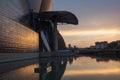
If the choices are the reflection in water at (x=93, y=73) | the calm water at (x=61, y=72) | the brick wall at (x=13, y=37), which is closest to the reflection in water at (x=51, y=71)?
the calm water at (x=61, y=72)

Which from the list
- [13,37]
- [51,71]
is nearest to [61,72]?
[51,71]

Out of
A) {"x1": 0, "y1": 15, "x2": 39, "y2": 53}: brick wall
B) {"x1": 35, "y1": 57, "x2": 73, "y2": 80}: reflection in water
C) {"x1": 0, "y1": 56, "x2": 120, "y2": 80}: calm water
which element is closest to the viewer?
{"x1": 0, "y1": 56, "x2": 120, "y2": 80}: calm water

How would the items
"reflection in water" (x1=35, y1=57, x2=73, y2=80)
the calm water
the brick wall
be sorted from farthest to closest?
the brick wall
"reflection in water" (x1=35, y1=57, x2=73, y2=80)
the calm water

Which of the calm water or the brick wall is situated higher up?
the brick wall

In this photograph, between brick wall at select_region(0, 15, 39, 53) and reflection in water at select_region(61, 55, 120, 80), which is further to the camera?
brick wall at select_region(0, 15, 39, 53)

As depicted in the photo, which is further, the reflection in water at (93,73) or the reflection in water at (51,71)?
the reflection in water at (51,71)

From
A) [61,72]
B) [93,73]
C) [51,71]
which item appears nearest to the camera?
[93,73]

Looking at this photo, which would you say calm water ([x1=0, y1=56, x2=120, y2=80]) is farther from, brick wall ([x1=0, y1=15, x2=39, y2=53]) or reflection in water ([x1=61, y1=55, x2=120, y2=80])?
brick wall ([x1=0, y1=15, x2=39, y2=53])

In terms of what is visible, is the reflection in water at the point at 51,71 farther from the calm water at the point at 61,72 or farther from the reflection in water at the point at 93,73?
the reflection in water at the point at 93,73

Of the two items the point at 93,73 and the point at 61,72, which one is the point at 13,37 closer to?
the point at 61,72

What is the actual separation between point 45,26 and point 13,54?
36.4m

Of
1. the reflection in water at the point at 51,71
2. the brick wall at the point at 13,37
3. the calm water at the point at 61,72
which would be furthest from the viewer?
the brick wall at the point at 13,37

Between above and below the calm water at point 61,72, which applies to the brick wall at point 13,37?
above

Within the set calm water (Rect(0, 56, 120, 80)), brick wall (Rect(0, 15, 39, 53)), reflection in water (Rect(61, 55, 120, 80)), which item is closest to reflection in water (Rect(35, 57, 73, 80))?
calm water (Rect(0, 56, 120, 80))
